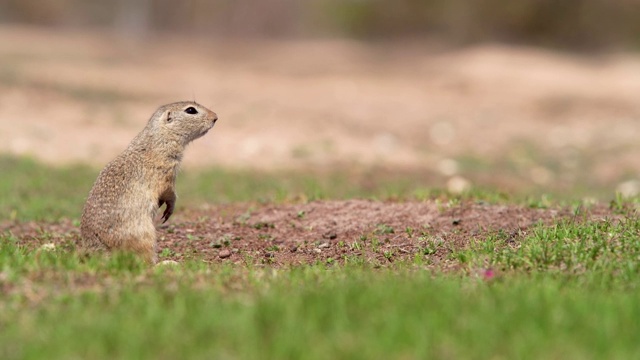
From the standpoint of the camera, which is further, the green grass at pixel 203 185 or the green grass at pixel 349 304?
the green grass at pixel 203 185

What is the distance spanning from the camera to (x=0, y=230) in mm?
10453

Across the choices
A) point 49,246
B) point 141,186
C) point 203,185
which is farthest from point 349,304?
point 203,185

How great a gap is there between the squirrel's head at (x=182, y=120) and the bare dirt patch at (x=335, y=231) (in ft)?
3.54

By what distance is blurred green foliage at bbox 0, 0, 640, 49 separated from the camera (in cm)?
4125

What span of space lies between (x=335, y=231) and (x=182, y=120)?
6.09 feet

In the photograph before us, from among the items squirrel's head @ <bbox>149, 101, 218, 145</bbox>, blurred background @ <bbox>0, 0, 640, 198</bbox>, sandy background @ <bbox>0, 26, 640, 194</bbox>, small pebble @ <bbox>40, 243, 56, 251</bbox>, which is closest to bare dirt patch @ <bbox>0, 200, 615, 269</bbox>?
small pebble @ <bbox>40, 243, 56, 251</bbox>

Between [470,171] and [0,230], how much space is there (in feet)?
33.9

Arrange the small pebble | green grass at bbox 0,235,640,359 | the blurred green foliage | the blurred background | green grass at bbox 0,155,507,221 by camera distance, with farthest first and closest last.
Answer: the blurred green foliage
the blurred background
green grass at bbox 0,155,507,221
the small pebble
green grass at bbox 0,235,640,359

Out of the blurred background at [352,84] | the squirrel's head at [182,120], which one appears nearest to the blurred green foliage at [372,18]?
the blurred background at [352,84]

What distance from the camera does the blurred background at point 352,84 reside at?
19.2 meters

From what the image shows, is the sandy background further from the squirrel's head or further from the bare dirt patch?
the squirrel's head

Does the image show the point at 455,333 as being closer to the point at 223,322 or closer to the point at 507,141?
the point at 223,322

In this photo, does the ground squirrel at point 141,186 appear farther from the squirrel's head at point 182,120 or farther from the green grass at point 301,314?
the green grass at point 301,314

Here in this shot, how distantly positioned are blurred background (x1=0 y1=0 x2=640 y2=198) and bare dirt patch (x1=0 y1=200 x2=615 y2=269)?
659 centimetres
